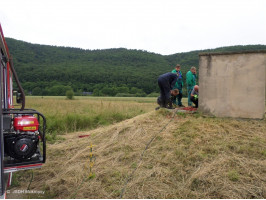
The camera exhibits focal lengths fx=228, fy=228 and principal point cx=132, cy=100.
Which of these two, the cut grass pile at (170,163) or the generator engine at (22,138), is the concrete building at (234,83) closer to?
the cut grass pile at (170,163)

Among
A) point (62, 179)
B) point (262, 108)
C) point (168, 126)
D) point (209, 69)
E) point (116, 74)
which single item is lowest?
point (62, 179)

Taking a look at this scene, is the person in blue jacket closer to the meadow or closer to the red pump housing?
the meadow

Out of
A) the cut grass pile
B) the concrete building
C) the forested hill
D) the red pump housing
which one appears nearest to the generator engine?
the red pump housing

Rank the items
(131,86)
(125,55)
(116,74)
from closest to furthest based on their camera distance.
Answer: (131,86) < (116,74) < (125,55)

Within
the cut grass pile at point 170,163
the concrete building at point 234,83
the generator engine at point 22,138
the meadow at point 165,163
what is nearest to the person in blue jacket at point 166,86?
the meadow at point 165,163

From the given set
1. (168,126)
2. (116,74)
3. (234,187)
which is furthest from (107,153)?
(116,74)

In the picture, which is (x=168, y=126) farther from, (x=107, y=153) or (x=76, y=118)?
(x=76, y=118)

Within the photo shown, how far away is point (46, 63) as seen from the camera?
7919 cm

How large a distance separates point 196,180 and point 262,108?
3452 mm

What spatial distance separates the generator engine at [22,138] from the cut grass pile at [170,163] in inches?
45.6

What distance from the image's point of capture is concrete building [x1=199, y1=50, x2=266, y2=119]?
241 inches

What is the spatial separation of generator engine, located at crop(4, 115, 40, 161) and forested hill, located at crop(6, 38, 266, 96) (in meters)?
39.1

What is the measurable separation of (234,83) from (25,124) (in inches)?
210

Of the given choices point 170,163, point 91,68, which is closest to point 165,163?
point 170,163
